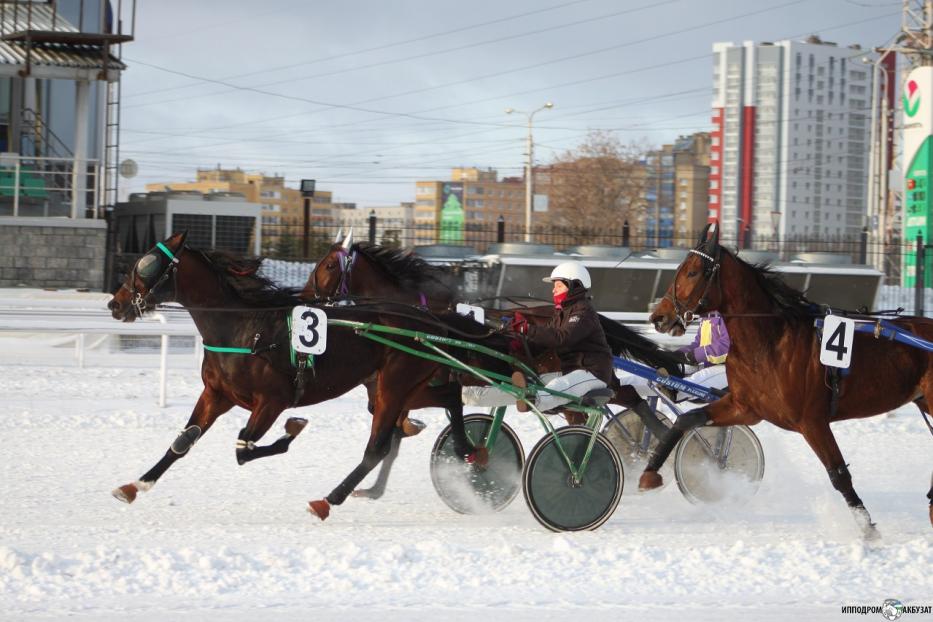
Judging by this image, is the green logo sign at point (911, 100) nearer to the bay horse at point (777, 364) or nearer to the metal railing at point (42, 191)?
the metal railing at point (42, 191)

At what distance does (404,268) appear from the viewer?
8891 mm

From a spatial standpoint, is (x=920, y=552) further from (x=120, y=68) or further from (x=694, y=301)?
(x=120, y=68)

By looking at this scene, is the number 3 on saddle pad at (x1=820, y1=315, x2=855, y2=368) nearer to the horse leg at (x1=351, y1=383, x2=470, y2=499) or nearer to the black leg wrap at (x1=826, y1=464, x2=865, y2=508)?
the black leg wrap at (x1=826, y1=464, x2=865, y2=508)

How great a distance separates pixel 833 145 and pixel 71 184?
116 m

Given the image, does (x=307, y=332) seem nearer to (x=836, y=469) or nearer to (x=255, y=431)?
(x=255, y=431)

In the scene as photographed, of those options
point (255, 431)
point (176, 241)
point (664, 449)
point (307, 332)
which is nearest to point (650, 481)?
point (664, 449)

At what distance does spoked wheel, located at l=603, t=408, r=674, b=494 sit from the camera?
25.3ft

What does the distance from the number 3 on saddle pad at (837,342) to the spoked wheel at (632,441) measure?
159 cm

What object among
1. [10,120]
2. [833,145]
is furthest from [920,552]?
[833,145]

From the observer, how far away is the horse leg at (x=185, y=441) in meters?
6.24

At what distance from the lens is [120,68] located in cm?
2105

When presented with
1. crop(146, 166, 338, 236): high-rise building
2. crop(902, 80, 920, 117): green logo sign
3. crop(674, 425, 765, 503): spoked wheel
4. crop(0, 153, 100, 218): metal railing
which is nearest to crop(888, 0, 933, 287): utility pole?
crop(902, 80, 920, 117): green logo sign

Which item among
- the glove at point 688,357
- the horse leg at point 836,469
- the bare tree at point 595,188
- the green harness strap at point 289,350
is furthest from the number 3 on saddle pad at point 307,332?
the bare tree at point 595,188

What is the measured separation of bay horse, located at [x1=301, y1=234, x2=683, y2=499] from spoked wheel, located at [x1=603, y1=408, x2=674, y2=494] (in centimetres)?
19
